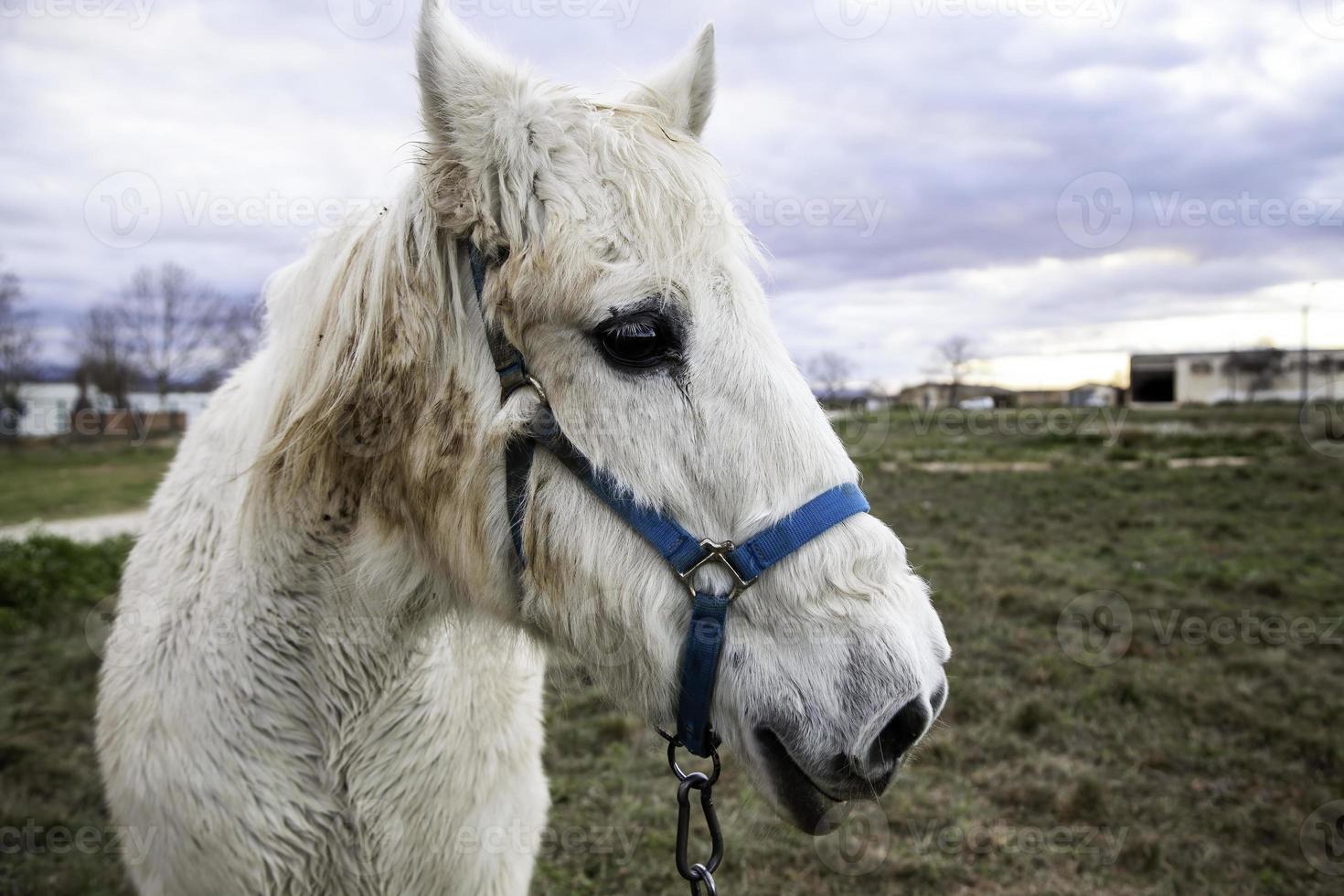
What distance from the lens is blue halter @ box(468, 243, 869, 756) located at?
69.6 inches

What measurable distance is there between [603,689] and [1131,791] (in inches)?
202

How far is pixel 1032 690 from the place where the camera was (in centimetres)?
682

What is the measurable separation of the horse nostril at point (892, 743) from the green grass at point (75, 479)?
59.8 feet

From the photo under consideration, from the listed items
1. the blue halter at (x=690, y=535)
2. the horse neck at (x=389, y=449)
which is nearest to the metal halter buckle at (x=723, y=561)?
the blue halter at (x=690, y=535)

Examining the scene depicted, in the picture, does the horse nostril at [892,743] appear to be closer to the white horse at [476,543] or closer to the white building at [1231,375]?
the white horse at [476,543]

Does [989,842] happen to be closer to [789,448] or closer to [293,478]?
[789,448]

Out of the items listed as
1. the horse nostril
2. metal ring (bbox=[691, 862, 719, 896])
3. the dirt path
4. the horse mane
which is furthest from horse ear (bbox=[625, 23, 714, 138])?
the dirt path

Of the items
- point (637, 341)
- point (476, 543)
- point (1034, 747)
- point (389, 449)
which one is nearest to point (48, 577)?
point (389, 449)

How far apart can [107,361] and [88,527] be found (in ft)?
98.9

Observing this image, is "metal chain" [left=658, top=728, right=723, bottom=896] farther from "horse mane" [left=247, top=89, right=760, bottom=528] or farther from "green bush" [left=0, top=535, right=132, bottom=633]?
"green bush" [left=0, top=535, right=132, bottom=633]

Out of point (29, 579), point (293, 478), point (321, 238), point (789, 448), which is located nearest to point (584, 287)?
point (789, 448)

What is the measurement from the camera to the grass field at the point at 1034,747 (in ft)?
15.3

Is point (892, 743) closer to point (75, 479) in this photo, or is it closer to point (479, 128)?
point (479, 128)

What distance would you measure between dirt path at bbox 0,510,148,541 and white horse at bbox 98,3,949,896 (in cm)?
1205
